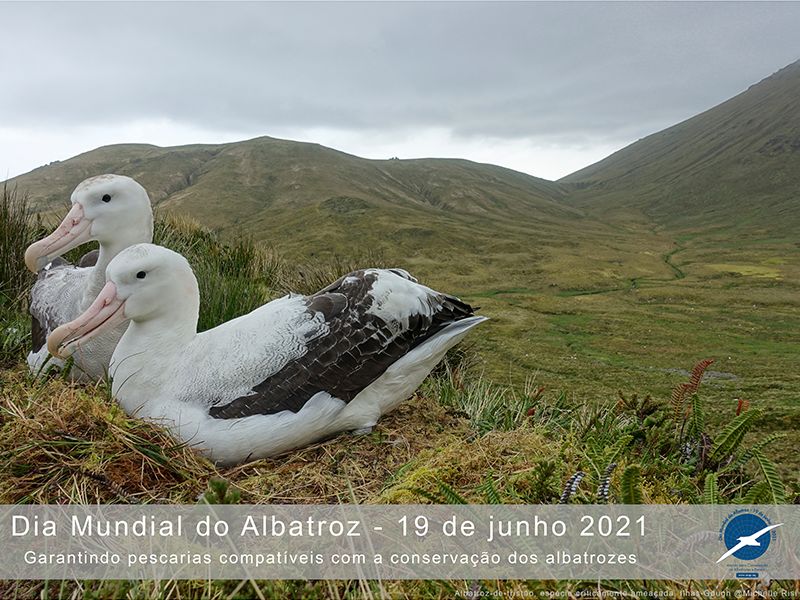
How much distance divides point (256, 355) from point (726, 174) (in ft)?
484

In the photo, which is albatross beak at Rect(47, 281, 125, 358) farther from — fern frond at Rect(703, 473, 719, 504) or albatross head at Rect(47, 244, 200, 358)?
fern frond at Rect(703, 473, 719, 504)

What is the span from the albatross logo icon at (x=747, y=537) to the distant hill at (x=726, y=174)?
10144 centimetres

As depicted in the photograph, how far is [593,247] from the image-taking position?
59344 mm

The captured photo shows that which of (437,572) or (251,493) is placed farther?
Answer: (251,493)

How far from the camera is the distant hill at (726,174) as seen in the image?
342 ft

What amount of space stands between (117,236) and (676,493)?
3912 millimetres

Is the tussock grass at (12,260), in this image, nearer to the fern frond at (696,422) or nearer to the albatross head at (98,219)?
the albatross head at (98,219)

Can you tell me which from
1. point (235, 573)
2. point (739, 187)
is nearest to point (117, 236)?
point (235, 573)

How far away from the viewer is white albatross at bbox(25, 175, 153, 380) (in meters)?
3.72

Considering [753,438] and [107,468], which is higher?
[107,468]

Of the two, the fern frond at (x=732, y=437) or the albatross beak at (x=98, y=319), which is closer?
the fern frond at (x=732, y=437)

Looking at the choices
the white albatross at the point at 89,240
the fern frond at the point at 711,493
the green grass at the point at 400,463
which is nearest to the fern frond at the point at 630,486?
the green grass at the point at 400,463

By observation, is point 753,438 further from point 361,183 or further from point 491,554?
point 361,183

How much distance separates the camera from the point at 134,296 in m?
3.10
